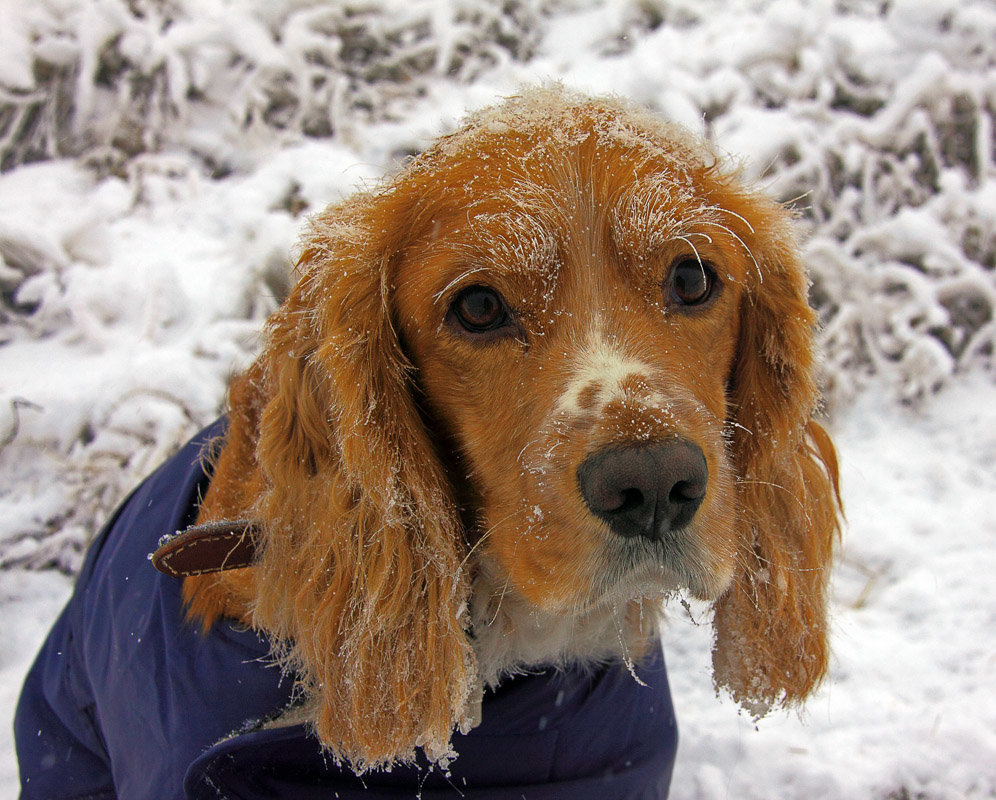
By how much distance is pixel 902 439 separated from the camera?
3953mm

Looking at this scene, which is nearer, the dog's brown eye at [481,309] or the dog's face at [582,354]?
the dog's face at [582,354]

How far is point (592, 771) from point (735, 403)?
0.97 metres

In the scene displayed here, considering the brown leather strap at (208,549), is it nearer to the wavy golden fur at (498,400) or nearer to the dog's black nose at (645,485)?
the wavy golden fur at (498,400)

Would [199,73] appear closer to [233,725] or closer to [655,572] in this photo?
[233,725]

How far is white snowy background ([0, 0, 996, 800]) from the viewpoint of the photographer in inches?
115

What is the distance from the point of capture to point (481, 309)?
1.62 metres

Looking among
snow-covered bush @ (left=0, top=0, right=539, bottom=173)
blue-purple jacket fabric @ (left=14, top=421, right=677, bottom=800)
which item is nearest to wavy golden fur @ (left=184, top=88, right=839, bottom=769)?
blue-purple jacket fabric @ (left=14, top=421, right=677, bottom=800)

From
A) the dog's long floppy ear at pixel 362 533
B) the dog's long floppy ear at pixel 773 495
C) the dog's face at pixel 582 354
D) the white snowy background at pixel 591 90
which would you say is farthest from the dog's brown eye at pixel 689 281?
the white snowy background at pixel 591 90

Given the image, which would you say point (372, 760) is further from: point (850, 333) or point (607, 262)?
point (850, 333)

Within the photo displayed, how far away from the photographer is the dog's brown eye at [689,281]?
1682 mm

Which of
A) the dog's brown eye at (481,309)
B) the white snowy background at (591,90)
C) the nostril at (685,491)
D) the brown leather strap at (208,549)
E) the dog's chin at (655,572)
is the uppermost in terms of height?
the dog's brown eye at (481,309)

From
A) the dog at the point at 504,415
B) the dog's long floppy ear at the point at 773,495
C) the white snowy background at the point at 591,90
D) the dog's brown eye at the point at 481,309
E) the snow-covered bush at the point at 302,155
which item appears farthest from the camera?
the snow-covered bush at the point at 302,155

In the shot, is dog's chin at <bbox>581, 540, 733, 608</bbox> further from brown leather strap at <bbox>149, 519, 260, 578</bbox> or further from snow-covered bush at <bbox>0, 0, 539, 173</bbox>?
snow-covered bush at <bbox>0, 0, 539, 173</bbox>

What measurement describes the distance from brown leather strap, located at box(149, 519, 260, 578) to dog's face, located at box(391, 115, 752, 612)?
1.68ft
